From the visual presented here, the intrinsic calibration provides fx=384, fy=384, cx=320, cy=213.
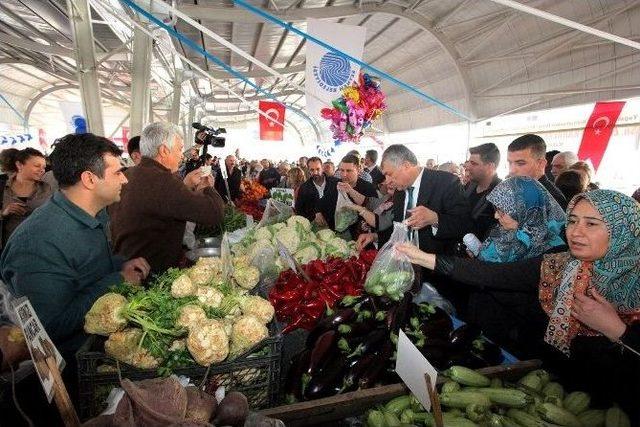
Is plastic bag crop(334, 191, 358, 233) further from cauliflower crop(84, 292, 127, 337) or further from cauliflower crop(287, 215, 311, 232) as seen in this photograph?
cauliflower crop(84, 292, 127, 337)

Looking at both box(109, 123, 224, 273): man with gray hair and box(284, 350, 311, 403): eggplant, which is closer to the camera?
box(284, 350, 311, 403): eggplant

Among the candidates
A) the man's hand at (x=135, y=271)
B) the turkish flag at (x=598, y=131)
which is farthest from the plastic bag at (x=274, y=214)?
the turkish flag at (x=598, y=131)

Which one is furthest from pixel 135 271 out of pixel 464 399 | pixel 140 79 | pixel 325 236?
pixel 140 79

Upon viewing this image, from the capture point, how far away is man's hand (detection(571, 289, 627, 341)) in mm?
1593

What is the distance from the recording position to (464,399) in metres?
1.52

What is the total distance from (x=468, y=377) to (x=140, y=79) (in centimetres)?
890

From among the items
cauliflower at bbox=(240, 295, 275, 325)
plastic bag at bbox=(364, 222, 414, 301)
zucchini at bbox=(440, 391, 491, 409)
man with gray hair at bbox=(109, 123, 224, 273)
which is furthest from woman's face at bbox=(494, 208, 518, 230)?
man with gray hair at bbox=(109, 123, 224, 273)

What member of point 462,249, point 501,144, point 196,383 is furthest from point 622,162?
point 196,383

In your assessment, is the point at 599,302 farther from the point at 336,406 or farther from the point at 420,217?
the point at 420,217

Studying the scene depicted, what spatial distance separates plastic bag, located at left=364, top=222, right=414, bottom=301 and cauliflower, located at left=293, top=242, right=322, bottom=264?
79 cm

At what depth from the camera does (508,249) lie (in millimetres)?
2361

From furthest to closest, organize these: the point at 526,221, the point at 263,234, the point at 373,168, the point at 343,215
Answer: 1. the point at 373,168
2. the point at 343,215
3. the point at 263,234
4. the point at 526,221

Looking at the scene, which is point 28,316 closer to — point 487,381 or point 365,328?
point 365,328

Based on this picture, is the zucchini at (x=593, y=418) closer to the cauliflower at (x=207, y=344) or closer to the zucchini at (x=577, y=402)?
the zucchini at (x=577, y=402)
